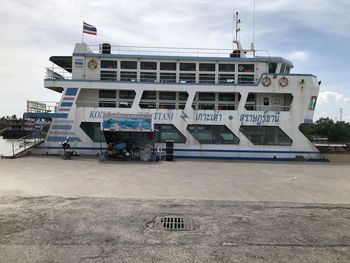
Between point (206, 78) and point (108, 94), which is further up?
point (206, 78)

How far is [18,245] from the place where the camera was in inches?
216

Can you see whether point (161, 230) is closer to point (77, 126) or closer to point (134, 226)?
point (134, 226)

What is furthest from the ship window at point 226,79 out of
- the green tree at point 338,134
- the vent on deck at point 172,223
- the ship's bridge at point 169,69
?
the green tree at point 338,134

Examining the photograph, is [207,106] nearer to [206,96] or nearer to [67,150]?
[206,96]

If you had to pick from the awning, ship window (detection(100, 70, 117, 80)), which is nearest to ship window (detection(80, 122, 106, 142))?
ship window (detection(100, 70, 117, 80))

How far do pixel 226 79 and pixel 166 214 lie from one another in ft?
59.4

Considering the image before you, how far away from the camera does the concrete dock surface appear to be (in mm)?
5344

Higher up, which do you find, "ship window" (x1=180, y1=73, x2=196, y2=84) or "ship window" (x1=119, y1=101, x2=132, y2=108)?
"ship window" (x1=180, y1=73, x2=196, y2=84)

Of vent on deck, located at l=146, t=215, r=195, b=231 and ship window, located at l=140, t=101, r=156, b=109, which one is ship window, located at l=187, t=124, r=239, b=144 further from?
vent on deck, located at l=146, t=215, r=195, b=231

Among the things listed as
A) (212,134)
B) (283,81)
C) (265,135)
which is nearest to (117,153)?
(212,134)

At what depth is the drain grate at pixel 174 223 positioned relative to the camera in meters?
6.65

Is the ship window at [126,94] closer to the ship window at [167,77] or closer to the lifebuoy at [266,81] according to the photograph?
the ship window at [167,77]

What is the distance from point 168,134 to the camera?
23.4 metres

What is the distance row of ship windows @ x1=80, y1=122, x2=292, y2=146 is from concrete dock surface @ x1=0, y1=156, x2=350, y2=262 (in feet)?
34.5
